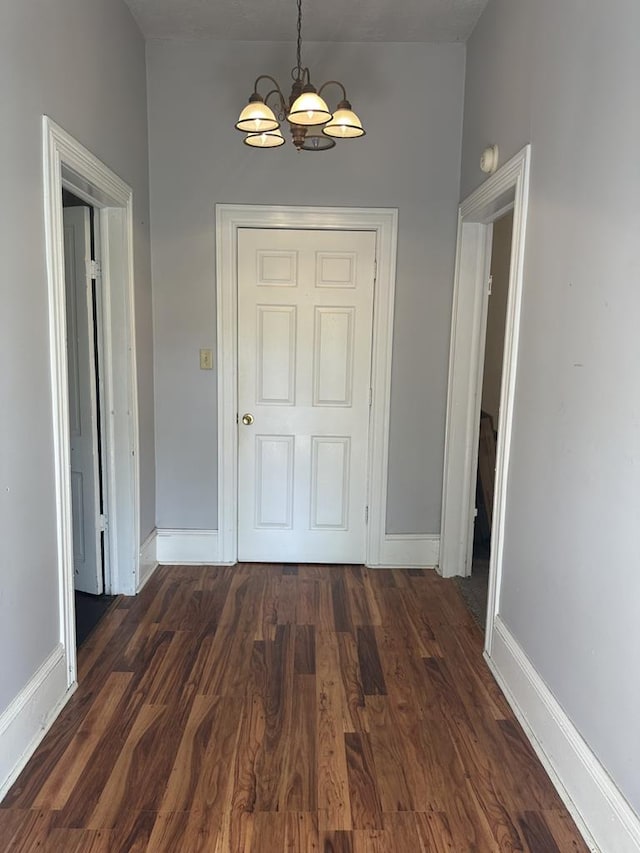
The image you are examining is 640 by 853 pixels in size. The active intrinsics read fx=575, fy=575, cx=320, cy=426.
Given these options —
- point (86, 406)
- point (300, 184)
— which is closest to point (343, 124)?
point (300, 184)

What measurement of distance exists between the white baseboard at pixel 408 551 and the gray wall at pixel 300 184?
50 centimetres

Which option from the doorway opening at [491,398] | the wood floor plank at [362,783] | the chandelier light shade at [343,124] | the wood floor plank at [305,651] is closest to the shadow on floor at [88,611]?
the wood floor plank at [305,651]

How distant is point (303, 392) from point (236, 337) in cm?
51

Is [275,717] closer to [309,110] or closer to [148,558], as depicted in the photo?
[148,558]

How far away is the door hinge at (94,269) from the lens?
9.31 ft

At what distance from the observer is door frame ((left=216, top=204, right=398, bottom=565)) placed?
327 centimetres

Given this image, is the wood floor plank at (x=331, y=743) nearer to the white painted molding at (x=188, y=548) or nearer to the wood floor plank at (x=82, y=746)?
the wood floor plank at (x=82, y=746)

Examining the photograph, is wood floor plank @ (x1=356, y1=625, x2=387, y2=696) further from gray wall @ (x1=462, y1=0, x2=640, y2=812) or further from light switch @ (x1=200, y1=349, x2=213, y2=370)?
light switch @ (x1=200, y1=349, x2=213, y2=370)

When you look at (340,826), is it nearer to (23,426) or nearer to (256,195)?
(23,426)

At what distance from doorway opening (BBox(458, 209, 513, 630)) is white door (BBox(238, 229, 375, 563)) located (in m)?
0.84

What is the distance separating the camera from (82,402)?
292 cm

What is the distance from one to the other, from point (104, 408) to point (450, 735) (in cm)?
219

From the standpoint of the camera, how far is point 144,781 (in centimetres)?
184

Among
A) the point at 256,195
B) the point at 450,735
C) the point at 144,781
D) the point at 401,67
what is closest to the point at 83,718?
the point at 144,781
